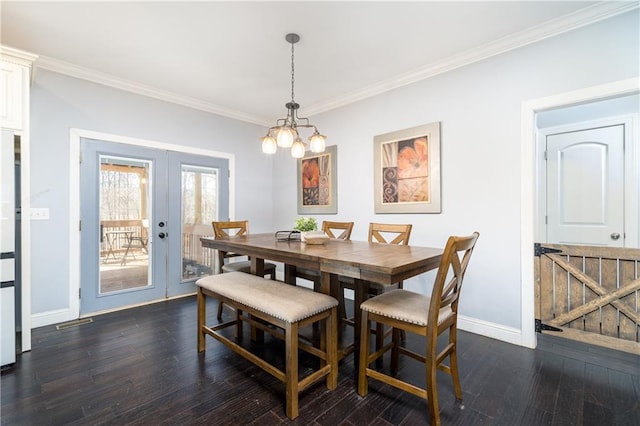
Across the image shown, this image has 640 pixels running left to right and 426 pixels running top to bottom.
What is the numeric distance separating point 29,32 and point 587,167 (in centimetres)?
589

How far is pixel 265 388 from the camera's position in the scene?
188cm

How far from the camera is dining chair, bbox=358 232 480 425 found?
4.91 ft

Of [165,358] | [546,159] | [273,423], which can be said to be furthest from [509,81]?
[165,358]

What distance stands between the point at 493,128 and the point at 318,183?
2246 millimetres

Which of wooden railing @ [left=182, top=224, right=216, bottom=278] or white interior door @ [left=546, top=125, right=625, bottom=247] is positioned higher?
white interior door @ [left=546, top=125, right=625, bottom=247]

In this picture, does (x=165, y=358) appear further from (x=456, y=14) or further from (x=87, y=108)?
(x=456, y=14)

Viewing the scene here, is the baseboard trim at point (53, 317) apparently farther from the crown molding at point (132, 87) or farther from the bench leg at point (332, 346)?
the bench leg at point (332, 346)

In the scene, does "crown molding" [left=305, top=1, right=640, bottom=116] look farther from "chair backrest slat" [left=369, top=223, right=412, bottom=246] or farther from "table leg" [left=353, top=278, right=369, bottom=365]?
"table leg" [left=353, top=278, right=369, bottom=365]

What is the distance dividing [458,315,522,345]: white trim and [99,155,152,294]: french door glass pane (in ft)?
12.1

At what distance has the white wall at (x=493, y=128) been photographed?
2176mm

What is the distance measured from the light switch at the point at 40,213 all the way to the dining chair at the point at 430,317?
327cm

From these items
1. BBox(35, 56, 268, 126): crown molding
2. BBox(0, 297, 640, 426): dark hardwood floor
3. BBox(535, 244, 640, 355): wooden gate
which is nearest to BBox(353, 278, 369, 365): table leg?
BBox(0, 297, 640, 426): dark hardwood floor

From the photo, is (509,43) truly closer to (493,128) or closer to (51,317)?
(493,128)

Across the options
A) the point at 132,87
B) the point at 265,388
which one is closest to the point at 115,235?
the point at 132,87
